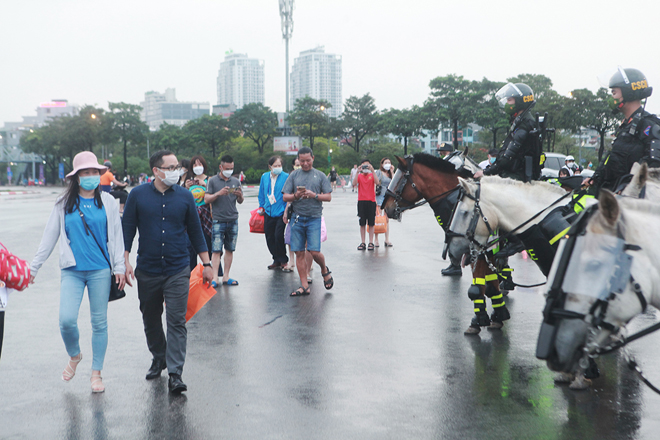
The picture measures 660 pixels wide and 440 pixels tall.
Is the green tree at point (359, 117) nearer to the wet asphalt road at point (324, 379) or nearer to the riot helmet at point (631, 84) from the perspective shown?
the wet asphalt road at point (324, 379)

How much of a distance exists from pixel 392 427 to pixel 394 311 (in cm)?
342

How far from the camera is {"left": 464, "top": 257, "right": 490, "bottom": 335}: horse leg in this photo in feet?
20.4

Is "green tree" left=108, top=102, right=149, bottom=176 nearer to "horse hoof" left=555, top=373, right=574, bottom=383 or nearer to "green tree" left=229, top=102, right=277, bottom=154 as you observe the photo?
"green tree" left=229, top=102, right=277, bottom=154

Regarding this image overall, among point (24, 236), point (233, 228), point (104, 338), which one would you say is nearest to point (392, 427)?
point (104, 338)

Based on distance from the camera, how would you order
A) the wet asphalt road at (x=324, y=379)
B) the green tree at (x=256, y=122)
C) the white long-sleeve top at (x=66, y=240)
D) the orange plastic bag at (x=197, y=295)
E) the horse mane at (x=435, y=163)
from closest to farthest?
1. the wet asphalt road at (x=324, y=379)
2. the white long-sleeve top at (x=66, y=240)
3. the orange plastic bag at (x=197, y=295)
4. the horse mane at (x=435, y=163)
5. the green tree at (x=256, y=122)

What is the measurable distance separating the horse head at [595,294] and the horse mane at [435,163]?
192 inches

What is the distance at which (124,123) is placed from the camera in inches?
2522

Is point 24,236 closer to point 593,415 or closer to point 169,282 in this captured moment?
point 169,282

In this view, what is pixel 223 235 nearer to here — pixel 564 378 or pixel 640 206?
pixel 564 378

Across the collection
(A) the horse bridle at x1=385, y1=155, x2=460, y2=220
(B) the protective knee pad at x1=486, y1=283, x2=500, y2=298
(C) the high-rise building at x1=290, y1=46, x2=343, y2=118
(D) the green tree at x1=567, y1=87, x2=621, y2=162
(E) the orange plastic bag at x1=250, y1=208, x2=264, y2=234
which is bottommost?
(B) the protective knee pad at x1=486, y1=283, x2=500, y2=298

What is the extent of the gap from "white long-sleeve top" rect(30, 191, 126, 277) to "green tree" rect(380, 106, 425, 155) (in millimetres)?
58122

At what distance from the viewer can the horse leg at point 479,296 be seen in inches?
244

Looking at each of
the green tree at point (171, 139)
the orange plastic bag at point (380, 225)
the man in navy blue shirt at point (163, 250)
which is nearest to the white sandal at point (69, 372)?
the man in navy blue shirt at point (163, 250)

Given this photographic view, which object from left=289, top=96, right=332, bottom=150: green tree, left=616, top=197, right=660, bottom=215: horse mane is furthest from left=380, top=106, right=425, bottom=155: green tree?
left=616, top=197, right=660, bottom=215: horse mane
